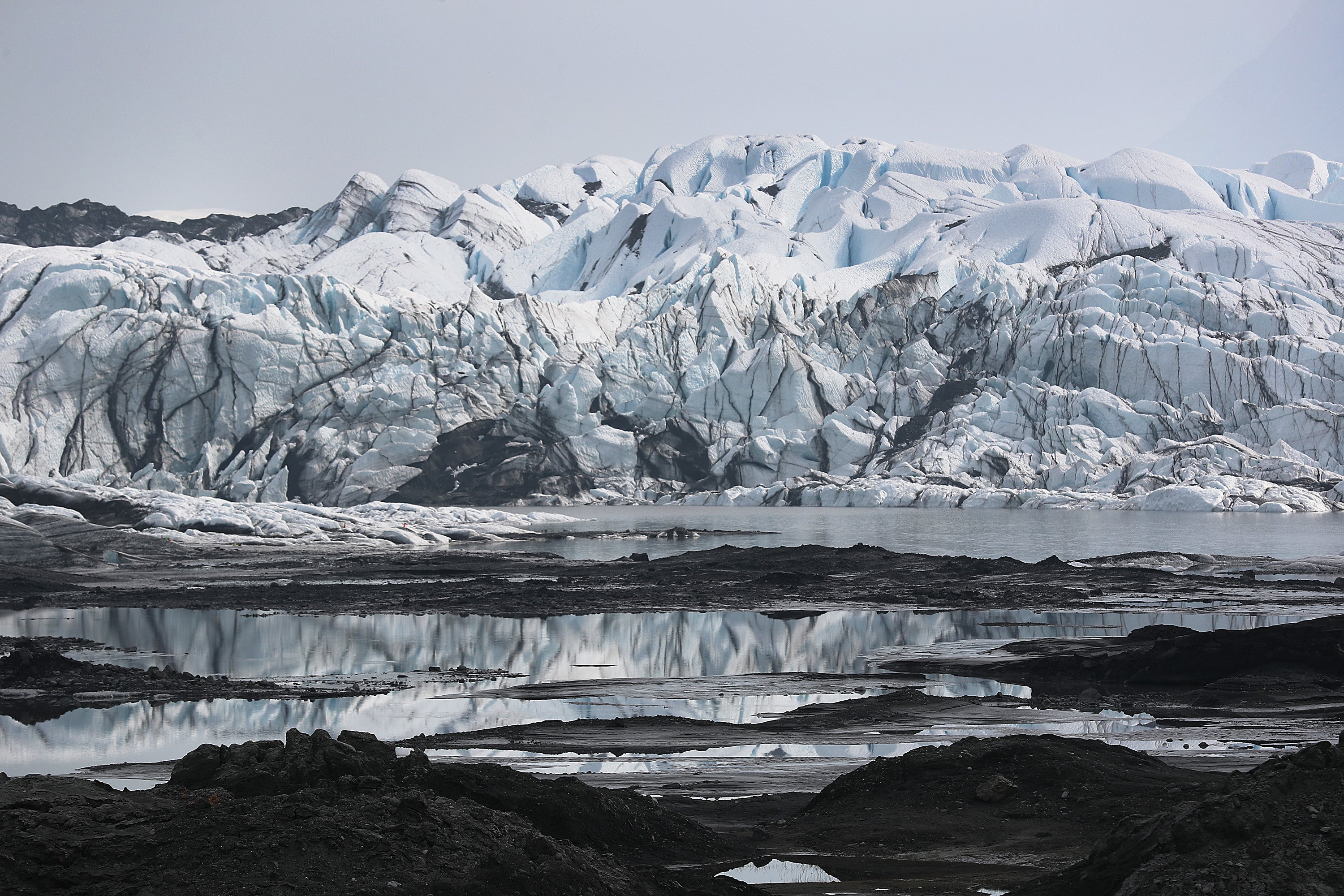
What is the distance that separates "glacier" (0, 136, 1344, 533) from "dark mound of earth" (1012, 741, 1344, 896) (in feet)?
143

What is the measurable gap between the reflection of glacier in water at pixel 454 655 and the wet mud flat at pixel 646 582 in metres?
1.69

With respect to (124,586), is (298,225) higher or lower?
higher

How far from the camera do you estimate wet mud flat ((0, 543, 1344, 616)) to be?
81.0 feet

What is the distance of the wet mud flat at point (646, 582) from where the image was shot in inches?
972

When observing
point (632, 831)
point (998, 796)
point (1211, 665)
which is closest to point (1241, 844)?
point (998, 796)

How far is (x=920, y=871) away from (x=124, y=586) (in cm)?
2476

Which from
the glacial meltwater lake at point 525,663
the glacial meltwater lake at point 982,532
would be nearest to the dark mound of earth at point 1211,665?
the glacial meltwater lake at point 525,663

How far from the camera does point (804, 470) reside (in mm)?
73250

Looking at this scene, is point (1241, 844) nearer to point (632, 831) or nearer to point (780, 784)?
point (632, 831)

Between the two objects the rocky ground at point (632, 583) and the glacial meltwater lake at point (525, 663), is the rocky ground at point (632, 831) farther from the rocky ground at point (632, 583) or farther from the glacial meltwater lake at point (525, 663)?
the rocky ground at point (632, 583)

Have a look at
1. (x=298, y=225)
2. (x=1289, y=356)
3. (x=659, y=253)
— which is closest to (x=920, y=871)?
(x=1289, y=356)

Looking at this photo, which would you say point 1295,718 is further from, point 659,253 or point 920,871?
point 659,253

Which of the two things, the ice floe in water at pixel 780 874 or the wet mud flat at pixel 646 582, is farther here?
the wet mud flat at pixel 646 582

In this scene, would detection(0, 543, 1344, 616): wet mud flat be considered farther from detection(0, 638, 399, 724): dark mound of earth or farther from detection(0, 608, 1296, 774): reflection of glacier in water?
detection(0, 638, 399, 724): dark mound of earth
